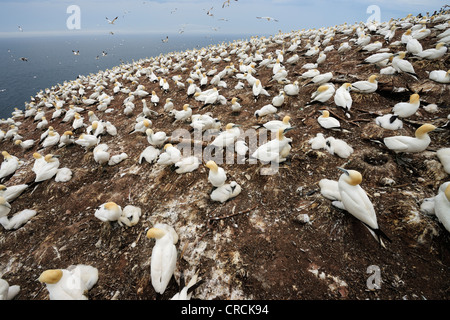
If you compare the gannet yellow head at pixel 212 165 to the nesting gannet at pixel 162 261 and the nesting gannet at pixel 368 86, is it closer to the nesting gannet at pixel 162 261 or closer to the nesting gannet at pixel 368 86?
the nesting gannet at pixel 162 261

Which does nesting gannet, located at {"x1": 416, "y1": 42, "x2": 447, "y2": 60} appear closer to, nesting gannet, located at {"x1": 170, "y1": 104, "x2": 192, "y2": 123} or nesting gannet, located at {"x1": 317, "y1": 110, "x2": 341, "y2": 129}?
nesting gannet, located at {"x1": 317, "y1": 110, "x2": 341, "y2": 129}

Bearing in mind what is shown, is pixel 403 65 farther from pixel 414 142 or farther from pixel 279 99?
pixel 414 142

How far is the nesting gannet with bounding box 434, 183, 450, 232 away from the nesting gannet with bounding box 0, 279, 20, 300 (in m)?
7.19

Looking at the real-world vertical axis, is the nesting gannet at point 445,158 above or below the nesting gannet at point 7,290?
above

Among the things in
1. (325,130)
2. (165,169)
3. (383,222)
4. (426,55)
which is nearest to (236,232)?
(383,222)

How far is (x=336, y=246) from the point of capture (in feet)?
10.5

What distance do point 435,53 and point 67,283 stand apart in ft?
40.3

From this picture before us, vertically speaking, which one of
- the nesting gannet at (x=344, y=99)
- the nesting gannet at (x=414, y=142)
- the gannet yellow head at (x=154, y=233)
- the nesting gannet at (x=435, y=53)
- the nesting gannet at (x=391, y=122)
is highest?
the nesting gannet at (x=435, y=53)

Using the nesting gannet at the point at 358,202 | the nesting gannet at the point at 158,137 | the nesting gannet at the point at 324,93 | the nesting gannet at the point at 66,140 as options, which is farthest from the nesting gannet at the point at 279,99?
the nesting gannet at the point at 66,140

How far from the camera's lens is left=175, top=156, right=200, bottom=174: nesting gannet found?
511 cm

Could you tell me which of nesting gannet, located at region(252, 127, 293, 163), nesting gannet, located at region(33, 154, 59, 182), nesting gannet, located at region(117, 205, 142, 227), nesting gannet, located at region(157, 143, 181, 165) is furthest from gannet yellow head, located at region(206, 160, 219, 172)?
nesting gannet, located at region(33, 154, 59, 182)

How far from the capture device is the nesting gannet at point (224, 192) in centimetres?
428

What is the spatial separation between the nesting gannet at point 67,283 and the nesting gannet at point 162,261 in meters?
1.26

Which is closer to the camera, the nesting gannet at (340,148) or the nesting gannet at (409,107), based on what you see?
the nesting gannet at (340,148)
